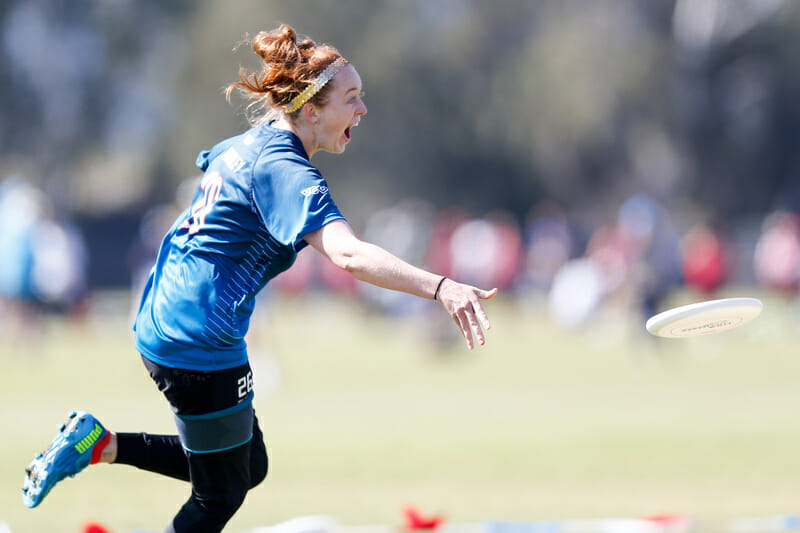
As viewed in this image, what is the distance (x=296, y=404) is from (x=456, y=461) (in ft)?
13.4

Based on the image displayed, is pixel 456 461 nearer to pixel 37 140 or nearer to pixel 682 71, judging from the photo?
pixel 682 71

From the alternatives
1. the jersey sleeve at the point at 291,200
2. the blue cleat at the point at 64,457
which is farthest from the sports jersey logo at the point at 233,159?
the blue cleat at the point at 64,457

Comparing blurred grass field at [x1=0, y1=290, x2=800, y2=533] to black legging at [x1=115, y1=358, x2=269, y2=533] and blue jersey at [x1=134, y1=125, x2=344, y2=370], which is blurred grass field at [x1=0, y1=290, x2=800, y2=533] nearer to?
black legging at [x1=115, y1=358, x2=269, y2=533]

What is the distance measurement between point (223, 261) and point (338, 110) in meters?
0.83

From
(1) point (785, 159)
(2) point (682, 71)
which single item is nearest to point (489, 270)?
(2) point (682, 71)

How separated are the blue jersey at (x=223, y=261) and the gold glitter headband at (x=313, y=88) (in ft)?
0.47

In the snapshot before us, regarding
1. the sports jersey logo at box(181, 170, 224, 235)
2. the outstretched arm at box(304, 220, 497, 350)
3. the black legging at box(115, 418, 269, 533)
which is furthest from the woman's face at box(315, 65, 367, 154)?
the black legging at box(115, 418, 269, 533)

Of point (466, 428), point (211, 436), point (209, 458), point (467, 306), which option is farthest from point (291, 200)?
point (466, 428)

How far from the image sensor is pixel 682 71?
4444 cm

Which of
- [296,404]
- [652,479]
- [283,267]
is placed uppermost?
[296,404]

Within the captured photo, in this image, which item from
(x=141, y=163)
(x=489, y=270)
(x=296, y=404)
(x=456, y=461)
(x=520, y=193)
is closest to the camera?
(x=456, y=461)

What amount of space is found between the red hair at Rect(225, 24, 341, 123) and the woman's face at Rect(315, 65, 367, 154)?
4 cm

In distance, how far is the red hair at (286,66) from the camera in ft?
15.7

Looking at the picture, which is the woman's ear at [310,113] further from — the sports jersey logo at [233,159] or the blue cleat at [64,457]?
the blue cleat at [64,457]
